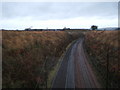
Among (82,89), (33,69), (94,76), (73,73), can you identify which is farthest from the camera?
(73,73)

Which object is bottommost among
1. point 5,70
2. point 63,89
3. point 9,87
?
point 63,89

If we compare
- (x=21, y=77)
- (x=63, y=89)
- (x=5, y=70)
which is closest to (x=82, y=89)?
(x=63, y=89)

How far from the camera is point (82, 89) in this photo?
20.2m

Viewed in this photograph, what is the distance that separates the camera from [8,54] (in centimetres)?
2175

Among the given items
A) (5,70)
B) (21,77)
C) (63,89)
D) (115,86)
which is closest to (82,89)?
(63,89)

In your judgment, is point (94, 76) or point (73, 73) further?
point (73, 73)

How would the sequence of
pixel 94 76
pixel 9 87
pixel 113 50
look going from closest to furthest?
pixel 9 87
pixel 94 76
pixel 113 50

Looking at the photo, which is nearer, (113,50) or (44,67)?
(44,67)

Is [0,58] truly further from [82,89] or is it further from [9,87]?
[82,89]

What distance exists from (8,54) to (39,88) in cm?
735

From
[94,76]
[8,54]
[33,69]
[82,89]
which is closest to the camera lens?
[82,89]

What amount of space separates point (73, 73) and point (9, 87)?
13.1 m

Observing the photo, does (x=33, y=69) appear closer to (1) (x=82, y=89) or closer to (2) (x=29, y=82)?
(2) (x=29, y=82)

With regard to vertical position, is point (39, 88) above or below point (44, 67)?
below
